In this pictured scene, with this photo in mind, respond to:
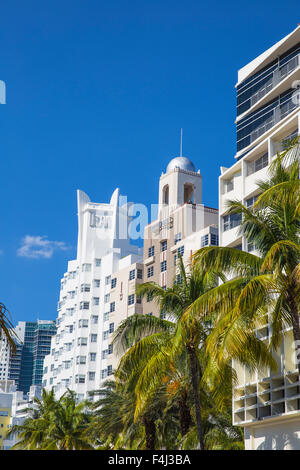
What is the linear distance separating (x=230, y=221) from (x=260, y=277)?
24.5 meters

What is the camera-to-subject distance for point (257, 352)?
27.0 meters

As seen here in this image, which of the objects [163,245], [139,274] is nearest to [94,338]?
[139,274]

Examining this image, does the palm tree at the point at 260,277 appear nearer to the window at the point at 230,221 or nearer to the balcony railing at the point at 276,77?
the window at the point at 230,221

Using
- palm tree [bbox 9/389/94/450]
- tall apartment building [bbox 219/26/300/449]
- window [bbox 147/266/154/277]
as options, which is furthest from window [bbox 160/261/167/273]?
palm tree [bbox 9/389/94/450]

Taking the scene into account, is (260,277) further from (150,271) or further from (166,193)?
(166,193)

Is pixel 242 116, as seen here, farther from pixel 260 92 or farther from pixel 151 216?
pixel 151 216

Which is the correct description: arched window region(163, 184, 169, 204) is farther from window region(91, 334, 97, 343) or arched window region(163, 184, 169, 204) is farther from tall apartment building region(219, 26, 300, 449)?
tall apartment building region(219, 26, 300, 449)

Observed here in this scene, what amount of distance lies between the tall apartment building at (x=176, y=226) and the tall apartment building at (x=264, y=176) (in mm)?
15302

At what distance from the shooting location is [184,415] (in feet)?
119

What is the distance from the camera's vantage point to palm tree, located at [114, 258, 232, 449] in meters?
30.9

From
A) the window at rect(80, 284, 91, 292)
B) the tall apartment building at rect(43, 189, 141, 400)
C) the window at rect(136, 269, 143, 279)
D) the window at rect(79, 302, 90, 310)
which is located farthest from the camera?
the window at rect(80, 284, 91, 292)

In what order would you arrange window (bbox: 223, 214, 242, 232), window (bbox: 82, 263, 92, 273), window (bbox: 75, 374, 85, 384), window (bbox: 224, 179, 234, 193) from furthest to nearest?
window (bbox: 82, 263, 92, 273)
window (bbox: 75, 374, 85, 384)
window (bbox: 224, 179, 234, 193)
window (bbox: 223, 214, 242, 232)

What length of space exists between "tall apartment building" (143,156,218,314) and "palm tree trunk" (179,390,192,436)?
3727cm
